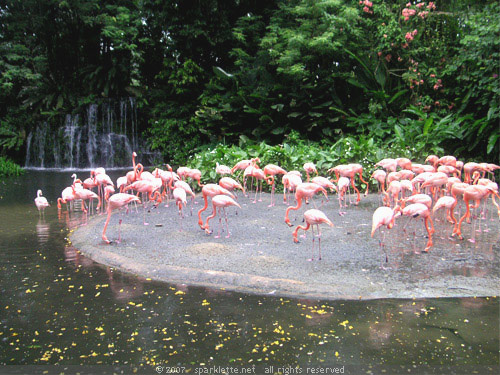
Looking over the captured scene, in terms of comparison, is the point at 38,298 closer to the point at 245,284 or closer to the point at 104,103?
the point at 245,284

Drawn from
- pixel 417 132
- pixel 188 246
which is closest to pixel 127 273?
pixel 188 246

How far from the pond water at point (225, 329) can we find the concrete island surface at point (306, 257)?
16 cm

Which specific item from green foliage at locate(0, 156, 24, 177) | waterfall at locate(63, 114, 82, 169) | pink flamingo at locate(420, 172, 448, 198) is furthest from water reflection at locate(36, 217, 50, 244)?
waterfall at locate(63, 114, 82, 169)

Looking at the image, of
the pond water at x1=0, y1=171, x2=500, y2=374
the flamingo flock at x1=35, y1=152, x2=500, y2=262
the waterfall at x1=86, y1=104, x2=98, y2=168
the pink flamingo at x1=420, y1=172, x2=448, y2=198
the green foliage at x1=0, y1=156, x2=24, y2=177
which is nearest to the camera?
the pond water at x1=0, y1=171, x2=500, y2=374

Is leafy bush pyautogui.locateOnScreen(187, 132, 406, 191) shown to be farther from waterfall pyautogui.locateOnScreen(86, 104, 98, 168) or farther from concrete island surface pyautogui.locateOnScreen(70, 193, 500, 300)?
waterfall pyautogui.locateOnScreen(86, 104, 98, 168)

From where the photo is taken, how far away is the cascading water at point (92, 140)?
51.7 feet

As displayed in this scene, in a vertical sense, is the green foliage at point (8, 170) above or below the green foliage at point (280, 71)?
below

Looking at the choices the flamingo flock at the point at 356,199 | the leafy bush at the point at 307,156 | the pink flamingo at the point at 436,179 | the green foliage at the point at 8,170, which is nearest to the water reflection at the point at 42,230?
the flamingo flock at the point at 356,199

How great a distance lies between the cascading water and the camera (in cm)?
1577

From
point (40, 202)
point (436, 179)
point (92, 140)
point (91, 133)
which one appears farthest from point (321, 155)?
point (91, 133)

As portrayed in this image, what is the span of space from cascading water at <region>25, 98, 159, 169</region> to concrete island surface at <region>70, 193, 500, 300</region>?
10.0m

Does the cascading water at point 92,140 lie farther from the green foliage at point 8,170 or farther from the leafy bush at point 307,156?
the leafy bush at point 307,156

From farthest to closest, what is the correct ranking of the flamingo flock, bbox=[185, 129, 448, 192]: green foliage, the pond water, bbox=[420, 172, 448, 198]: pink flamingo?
1. bbox=[185, 129, 448, 192]: green foliage
2. bbox=[420, 172, 448, 198]: pink flamingo
3. the flamingo flock
4. the pond water

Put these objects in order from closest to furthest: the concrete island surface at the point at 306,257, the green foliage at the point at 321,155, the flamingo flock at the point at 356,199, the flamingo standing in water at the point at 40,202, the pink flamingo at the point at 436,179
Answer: the concrete island surface at the point at 306,257, the flamingo flock at the point at 356,199, the pink flamingo at the point at 436,179, the flamingo standing in water at the point at 40,202, the green foliage at the point at 321,155
